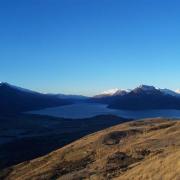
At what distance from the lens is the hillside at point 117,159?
42.6m

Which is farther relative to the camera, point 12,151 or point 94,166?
point 12,151

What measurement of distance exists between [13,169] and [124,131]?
18461 millimetres

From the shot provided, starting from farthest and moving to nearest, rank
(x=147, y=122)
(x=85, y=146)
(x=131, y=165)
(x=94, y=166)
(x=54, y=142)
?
(x=54, y=142)
(x=147, y=122)
(x=85, y=146)
(x=94, y=166)
(x=131, y=165)

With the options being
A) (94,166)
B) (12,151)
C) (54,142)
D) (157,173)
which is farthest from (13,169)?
(54,142)

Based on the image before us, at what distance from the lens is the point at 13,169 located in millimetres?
69500

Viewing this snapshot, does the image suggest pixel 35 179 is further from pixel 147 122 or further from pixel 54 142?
pixel 54 142

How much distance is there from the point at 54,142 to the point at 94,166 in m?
109

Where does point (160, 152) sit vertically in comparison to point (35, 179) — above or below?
above

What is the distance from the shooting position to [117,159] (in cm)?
5359

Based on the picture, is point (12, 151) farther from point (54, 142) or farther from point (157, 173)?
point (157, 173)

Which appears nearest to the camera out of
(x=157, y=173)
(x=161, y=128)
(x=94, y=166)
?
(x=157, y=173)

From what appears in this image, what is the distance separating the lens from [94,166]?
5303 cm

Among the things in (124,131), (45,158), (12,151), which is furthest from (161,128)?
(12,151)

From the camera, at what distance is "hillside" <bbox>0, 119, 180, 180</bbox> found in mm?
42594
